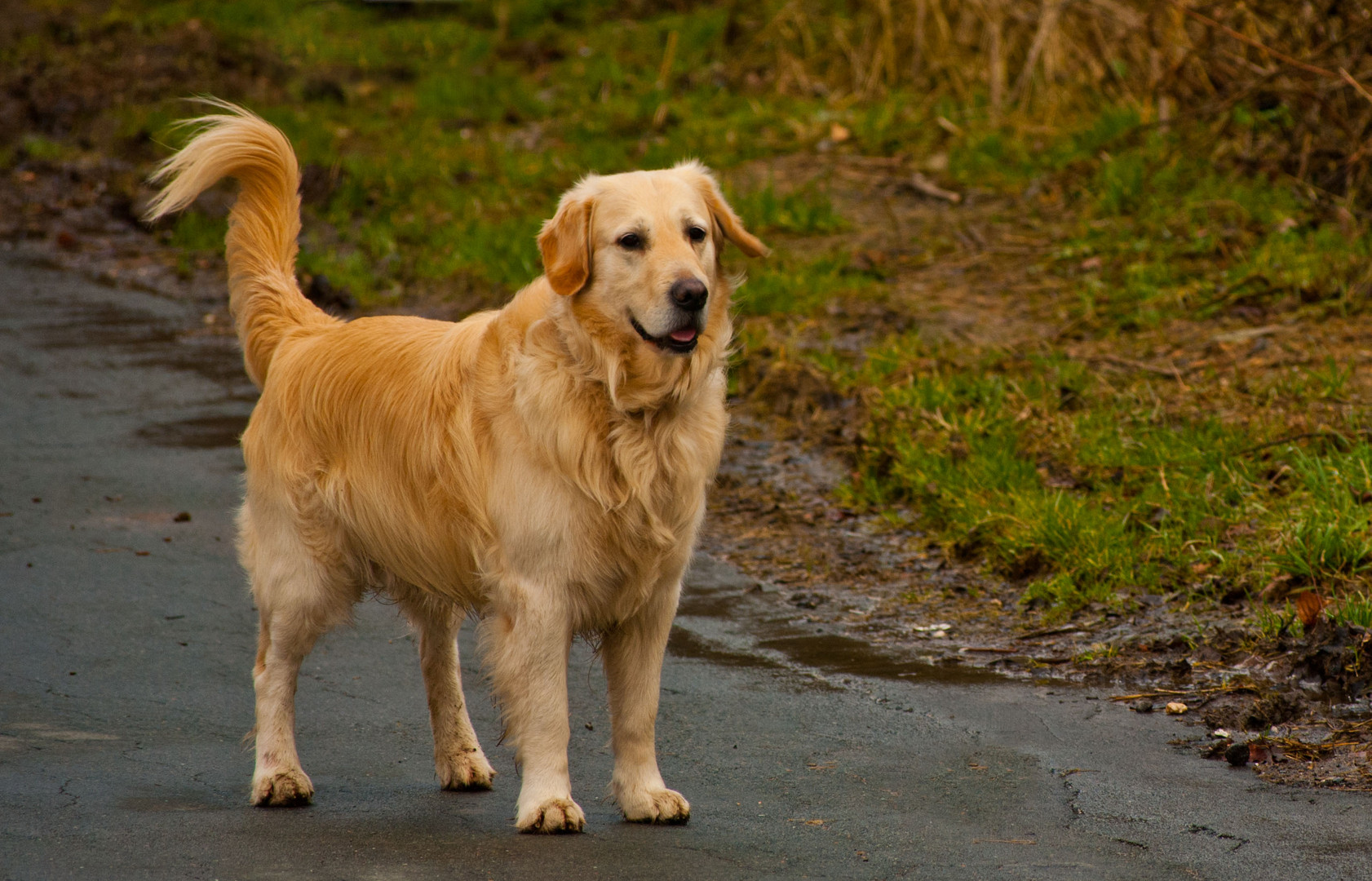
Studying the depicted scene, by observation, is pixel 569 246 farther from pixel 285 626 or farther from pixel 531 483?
pixel 285 626

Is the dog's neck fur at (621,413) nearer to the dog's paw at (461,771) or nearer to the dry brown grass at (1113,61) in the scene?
the dog's paw at (461,771)

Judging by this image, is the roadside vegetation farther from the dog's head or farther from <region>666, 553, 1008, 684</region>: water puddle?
the dog's head

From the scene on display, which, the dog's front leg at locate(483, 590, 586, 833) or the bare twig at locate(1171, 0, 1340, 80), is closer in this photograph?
the dog's front leg at locate(483, 590, 586, 833)

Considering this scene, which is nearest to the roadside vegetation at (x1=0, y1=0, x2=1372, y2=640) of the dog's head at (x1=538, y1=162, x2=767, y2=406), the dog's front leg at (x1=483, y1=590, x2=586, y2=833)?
the dog's head at (x1=538, y1=162, x2=767, y2=406)

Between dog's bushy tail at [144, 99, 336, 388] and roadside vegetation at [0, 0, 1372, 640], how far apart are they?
3.17m

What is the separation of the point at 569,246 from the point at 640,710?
1348mm

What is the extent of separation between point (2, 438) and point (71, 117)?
7.78 meters

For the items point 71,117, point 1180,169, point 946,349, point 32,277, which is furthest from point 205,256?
point 1180,169

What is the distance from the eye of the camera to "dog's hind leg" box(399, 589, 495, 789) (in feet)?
14.8

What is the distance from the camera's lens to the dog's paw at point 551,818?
3.94 metres

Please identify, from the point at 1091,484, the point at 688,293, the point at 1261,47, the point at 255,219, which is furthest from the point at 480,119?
the point at 688,293

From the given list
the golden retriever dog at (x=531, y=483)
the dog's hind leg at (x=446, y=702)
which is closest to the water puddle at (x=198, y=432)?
the golden retriever dog at (x=531, y=483)

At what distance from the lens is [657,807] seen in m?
4.11

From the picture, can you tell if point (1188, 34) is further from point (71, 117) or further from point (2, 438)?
point (71, 117)
